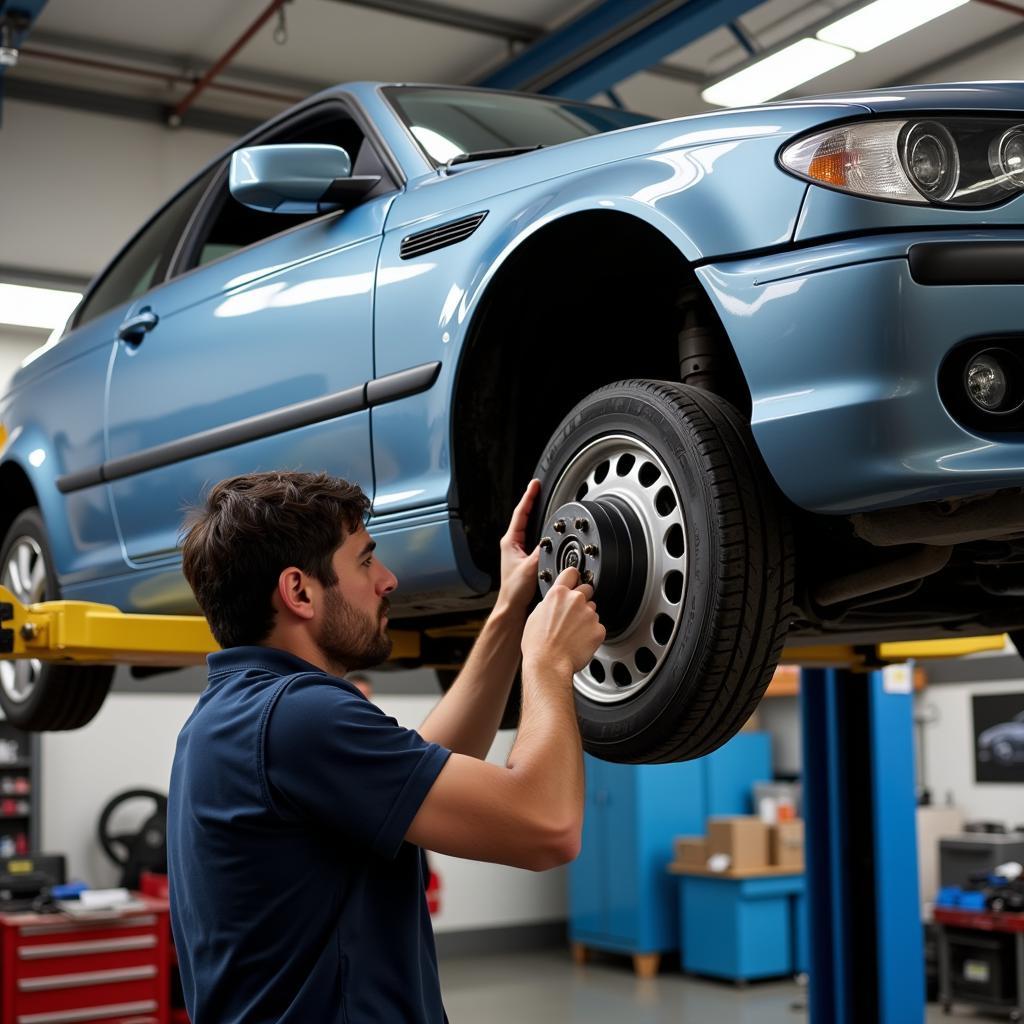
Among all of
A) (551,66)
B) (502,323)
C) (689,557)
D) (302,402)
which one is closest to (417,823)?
(689,557)

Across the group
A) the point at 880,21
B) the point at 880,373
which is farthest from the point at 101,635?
the point at 880,21

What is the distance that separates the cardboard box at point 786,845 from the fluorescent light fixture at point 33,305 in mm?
5378

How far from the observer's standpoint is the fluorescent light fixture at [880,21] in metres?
5.60

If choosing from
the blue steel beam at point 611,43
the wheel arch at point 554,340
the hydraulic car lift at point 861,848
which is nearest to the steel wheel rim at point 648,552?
the wheel arch at point 554,340

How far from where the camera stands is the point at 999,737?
354 inches

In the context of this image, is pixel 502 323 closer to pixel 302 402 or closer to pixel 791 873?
pixel 302 402

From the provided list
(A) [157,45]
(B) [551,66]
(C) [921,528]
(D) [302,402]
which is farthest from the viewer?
(A) [157,45]

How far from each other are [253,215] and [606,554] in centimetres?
184

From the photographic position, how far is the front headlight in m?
1.70

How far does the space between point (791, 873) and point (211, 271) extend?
712 cm

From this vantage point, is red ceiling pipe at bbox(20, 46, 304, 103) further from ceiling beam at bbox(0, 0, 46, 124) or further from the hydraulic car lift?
the hydraulic car lift

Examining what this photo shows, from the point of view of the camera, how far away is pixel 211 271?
2889 mm

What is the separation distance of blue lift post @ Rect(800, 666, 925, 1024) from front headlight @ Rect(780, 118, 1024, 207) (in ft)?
9.29

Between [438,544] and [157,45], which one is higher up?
[157,45]
